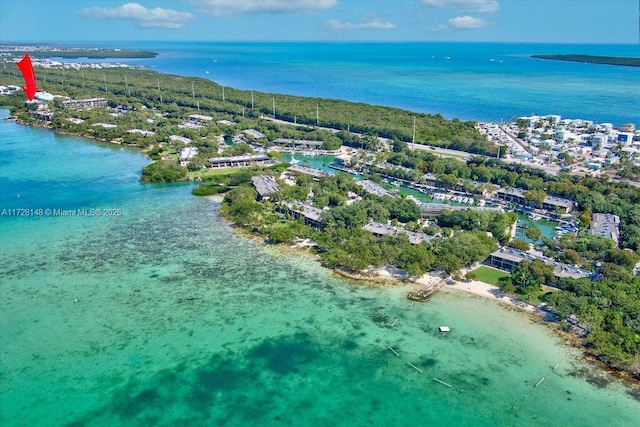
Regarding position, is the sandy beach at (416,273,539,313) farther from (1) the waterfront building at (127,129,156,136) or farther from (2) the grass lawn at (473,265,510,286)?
(1) the waterfront building at (127,129,156,136)

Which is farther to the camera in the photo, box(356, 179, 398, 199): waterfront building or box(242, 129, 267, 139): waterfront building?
box(242, 129, 267, 139): waterfront building

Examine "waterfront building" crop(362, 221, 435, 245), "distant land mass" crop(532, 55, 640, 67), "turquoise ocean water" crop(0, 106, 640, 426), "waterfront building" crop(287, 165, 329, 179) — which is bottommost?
"turquoise ocean water" crop(0, 106, 640, 426)

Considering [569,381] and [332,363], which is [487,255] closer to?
[569,381]

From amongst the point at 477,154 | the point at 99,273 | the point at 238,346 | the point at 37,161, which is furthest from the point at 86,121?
the point at 238,346

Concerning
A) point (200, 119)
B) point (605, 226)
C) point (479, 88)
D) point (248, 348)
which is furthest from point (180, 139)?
point (479, 88)

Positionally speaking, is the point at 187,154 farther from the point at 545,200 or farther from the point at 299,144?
the point at 545,200

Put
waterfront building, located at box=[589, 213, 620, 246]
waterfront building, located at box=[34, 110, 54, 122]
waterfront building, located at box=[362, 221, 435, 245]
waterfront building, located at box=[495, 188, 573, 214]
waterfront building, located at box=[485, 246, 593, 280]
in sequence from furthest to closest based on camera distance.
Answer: waterfront building, located at box=[34, 110, 54, 122] → waterfront building, located at box=[495, 188, 573, 214] → waterfront building, located at box=[589, 213, 620, 246] → waterfront building, located at box=[362, 221, 435, 245] → waterfront building, located at box=[485, 246, 593, 280]

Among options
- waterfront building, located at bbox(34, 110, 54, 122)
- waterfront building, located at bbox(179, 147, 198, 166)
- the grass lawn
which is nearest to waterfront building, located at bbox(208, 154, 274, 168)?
waterfront building, located at bbox(179, 147, 198, 166)

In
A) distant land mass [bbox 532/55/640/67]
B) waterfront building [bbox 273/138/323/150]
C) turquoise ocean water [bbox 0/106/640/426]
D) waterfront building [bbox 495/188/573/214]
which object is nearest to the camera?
turquoise ocean water [bbox 0/106/640/426]
